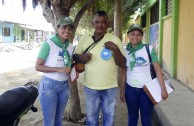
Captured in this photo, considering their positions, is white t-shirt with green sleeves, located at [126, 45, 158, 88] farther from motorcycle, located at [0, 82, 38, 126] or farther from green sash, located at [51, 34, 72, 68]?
motorcycle, located at [0, 82, 38, 126]

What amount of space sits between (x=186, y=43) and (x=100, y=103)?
5.24 m

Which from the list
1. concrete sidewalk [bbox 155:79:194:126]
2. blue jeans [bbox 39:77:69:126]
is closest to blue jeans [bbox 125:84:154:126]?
blue jeans [bbox 39:77:69:126]

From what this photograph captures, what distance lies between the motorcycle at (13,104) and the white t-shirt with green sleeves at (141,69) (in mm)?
1388

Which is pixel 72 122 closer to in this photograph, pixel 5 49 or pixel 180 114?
pixel 180 114

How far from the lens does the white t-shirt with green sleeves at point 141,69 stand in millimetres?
3666

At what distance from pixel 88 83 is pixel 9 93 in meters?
1.25

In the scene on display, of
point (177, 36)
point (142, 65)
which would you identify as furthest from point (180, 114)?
point (177, 36)

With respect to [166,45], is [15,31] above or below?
above

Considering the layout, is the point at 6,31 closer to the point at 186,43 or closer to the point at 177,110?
the point at 186,43

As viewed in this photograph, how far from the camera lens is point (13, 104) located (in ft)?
8.39

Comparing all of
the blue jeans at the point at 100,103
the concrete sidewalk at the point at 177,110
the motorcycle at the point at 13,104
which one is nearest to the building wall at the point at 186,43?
the concrete sidewalk at the point at 177,110

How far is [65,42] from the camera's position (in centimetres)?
362

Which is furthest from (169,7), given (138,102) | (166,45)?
(138,102)

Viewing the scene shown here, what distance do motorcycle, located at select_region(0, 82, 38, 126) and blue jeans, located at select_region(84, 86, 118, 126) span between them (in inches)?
39.9
